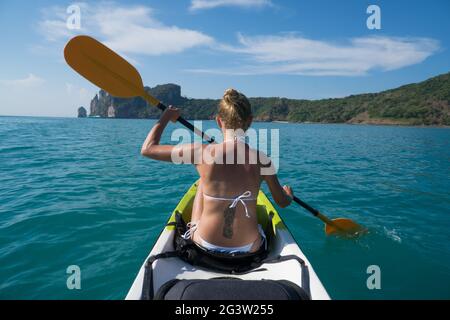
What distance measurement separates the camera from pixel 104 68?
15.0 feet

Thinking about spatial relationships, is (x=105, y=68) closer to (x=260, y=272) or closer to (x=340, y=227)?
(x=260, y=272)

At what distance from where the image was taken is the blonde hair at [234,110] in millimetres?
2895

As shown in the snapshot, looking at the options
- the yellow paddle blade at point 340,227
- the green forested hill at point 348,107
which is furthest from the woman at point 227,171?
the green forested hill at point 348,107

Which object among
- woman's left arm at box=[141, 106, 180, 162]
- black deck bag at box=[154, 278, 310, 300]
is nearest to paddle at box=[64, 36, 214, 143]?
woman's left arm at box=[141, 106, 180, 162]

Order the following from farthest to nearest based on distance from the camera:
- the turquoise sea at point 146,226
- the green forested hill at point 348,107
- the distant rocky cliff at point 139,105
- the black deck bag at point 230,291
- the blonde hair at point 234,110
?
1. the distant rocky cliff at point 139,105
2. the green forested hill at point 348,107
3. the turquoise sea at point 146,226
4. the blonde hair at point 234,110
5. the black deck bag at point 230,291

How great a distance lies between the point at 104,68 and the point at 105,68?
2 cm

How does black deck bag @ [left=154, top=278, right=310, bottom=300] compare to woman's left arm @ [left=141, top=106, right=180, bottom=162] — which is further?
woman's left arm @ [left=141, top=106, right=180, bottom=162]

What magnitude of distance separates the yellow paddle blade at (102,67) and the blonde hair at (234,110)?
90.1 inches

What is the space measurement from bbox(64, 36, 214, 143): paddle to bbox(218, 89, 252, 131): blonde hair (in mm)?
1449

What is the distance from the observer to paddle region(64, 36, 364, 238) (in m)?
4.29

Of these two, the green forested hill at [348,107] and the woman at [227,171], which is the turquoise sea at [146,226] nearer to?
the woman at [227,171]

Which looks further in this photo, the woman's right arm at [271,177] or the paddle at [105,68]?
the paddle at [105,68]

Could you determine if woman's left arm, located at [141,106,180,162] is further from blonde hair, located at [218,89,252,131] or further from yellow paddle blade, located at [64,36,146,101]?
yellow paddle blade, located at [64,36,146,101]
